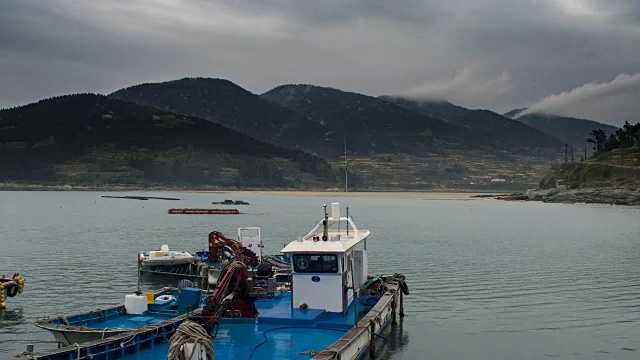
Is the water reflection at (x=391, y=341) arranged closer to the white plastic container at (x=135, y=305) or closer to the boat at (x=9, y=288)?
the white plastic container at (x=135, y=305)

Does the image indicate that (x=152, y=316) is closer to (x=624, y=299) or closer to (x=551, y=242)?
(x=624, y=299)

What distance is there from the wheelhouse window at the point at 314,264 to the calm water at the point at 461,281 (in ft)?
20.1

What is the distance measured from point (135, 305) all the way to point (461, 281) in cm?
2723

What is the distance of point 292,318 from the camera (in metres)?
23.9

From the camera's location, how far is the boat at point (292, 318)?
67.1ft

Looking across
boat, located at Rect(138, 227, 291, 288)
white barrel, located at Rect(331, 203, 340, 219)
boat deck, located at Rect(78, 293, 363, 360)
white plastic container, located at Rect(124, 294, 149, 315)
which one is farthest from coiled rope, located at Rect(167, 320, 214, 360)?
boat, located at Rect(138, 227, 291, 288)

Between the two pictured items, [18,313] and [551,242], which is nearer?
[18,313]

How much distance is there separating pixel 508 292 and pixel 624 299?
281 inches

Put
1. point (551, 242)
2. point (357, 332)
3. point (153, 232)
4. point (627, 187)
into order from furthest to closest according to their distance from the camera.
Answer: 1. point (627, 187)
2. point (153, 232)
3. point (551, 242)
4. point (357, 332)

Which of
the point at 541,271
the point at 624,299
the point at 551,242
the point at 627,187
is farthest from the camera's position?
the point at 627,187

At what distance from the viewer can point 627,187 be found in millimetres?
176625

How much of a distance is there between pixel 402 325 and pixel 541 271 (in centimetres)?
2385

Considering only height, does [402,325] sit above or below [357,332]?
below

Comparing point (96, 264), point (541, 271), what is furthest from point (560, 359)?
point (96, 264)
